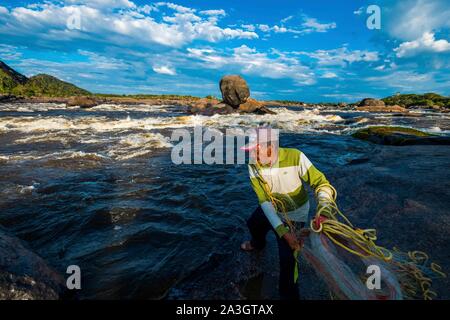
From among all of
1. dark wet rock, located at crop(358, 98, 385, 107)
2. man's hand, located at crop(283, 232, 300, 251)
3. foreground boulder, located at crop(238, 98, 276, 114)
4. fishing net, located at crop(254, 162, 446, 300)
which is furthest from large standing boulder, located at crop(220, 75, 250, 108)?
dark wet rock, located at crop(358, 98, 385, 107)

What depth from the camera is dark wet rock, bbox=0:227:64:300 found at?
2.99m

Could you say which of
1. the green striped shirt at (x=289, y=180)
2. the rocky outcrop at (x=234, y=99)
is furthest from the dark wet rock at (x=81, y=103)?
the green striped shirt at (x=289, y=180)

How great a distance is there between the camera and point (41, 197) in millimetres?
7266

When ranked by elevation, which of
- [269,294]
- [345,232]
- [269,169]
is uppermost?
[269,169]

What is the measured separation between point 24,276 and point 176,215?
347cm

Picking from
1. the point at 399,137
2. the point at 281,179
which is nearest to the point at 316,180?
the point at 281,179

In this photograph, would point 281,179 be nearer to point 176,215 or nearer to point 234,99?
point 176,215

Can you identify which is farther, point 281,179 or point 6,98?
point 6,98

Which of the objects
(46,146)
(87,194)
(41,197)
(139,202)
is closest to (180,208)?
(139,202)

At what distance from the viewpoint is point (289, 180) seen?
390 centimetres

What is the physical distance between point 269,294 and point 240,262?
0.82 meters

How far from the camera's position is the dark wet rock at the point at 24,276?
299cm

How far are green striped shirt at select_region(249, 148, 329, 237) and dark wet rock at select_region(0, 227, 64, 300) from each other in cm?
272
